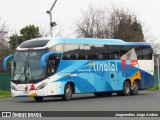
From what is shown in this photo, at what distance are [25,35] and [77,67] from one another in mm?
36753

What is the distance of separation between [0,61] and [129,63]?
69.4 feet

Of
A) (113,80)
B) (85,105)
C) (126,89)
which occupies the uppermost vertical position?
(113,80)

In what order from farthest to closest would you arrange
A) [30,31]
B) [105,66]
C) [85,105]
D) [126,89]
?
[30,31] < [126,89] < [105,66] < [85,105]

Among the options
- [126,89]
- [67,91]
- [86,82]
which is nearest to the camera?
[67,91]

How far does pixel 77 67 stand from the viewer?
29.3 metres

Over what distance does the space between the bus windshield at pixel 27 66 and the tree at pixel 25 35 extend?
115 ft

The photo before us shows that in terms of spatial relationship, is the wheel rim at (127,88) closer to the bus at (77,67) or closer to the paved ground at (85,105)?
the bus at (77,67)

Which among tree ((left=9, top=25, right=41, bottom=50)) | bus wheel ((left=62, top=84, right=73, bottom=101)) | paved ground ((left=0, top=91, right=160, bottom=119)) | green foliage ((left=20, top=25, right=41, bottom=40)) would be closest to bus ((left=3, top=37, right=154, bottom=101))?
bus wheel ((left=62, top=84, right=73, bottom=101))

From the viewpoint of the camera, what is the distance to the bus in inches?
1073

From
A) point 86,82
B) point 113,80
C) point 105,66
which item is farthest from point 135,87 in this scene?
point 86,82

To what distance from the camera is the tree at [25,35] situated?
63.8 metres

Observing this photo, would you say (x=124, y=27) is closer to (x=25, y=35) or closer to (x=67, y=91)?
(x=25, y=35)

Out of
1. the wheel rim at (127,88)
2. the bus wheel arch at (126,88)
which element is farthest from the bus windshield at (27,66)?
the wheel rim at (127,88)

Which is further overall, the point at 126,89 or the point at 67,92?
the point at 126,89
